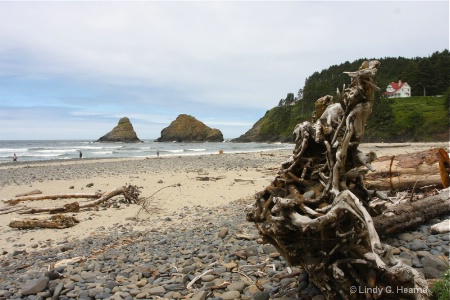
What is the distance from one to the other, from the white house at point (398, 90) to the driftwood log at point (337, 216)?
8269 centimetres

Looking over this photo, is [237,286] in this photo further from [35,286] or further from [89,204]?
[89,204]

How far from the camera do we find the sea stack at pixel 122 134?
10469cm

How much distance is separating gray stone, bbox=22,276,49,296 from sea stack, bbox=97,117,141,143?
10531cm

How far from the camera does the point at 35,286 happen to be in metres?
4.25

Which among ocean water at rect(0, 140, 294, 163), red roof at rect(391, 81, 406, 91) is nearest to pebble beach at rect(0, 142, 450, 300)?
ocean water at rect(0, 140, 294, 163)

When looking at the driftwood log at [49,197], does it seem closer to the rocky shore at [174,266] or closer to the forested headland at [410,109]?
the rocky shore at [174,266]

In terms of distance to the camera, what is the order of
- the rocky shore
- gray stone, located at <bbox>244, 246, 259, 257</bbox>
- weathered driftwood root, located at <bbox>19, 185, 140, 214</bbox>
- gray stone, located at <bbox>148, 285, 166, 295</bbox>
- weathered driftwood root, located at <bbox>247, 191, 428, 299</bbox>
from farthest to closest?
weathered driftwood root, located at <bbox>19, 185, 140, 214</bbox>, gray stone, located at <bbox>244, 246, 259, 257</bbox>, gray stone, located at <bbox>148, 285, 166, 295</bbox>, the rocky shore, weathered driftwood root, located at <bbox>247, 191, 428, 299</bbox>

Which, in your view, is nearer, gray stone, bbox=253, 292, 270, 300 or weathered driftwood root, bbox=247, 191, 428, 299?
weathered driftwood root, bbox=247, 191, 428, 299

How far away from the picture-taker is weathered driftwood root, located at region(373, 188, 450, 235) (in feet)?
14.8

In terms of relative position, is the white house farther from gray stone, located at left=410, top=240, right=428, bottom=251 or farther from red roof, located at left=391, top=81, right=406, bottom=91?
gray stone, located at left=410, top=240, right=428, bottom=251

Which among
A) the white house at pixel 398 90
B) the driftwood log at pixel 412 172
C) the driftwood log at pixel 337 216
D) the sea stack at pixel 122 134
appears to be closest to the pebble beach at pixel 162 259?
the driftwood log at pixel 337 216

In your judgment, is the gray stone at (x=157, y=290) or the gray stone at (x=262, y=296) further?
the gray stone at (x=157, y=290)

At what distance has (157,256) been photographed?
→ 533cm

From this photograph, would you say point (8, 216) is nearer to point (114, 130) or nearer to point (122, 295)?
point (122, 295)
